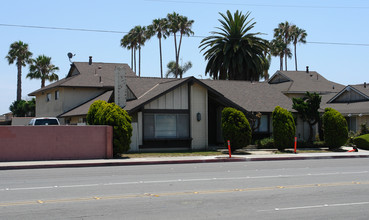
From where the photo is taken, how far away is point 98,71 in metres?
42.0

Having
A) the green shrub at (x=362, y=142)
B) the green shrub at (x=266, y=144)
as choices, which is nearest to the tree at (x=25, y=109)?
the green shrub at (x=266, y=144)

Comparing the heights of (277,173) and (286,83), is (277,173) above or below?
below

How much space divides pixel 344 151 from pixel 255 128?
612 cm

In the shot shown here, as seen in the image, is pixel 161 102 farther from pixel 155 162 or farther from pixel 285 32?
pixel 285 32

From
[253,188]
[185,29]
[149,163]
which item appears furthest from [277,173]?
[185,29]

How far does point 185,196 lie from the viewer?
10828mm

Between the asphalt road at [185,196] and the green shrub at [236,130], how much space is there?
34.4 feet

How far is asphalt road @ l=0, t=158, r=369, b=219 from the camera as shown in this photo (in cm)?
878

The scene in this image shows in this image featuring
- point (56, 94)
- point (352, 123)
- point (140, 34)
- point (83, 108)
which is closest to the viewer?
point (83, 108)

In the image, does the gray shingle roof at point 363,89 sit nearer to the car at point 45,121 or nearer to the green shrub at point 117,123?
the green shrub at point 117,123

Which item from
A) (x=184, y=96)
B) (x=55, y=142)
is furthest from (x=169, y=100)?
(x=55, y=142)

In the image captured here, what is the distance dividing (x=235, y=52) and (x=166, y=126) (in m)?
26.3

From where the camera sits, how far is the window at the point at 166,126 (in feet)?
90.0

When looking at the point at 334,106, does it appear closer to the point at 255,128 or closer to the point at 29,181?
the point at 255,128
